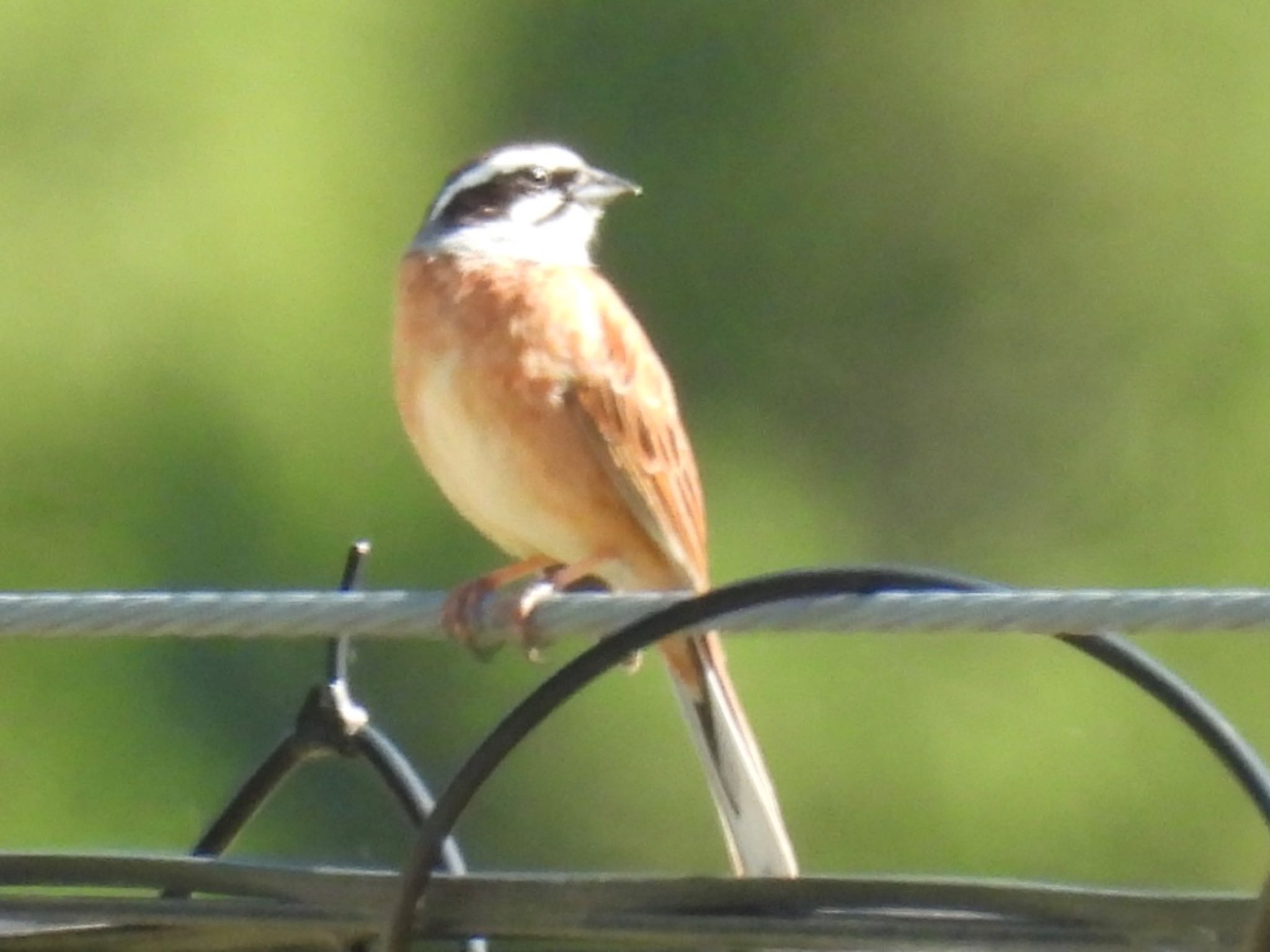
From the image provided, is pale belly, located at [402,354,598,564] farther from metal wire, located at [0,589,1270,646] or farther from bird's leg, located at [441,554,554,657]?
metal wire, located at [0,589,1270,646]

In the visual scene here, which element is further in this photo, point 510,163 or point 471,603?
point 510,163

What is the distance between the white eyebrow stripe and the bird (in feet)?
0.73

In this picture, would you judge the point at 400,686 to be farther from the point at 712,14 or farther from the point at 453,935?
the point at 453,935

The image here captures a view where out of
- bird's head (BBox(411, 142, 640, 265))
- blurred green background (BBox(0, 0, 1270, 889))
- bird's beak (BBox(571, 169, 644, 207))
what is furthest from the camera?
blurred green background (BBox(0, 0, 1270, 889))

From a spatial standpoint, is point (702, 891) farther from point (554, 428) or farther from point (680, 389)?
point (680, 389)

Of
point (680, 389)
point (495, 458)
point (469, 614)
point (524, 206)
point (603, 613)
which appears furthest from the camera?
point (680, 389)

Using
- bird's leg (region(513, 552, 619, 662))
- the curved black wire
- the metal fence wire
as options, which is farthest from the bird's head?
the curved black wire

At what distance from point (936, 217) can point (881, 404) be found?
2.22 feet

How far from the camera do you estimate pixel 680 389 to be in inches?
238

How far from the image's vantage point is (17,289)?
5988mm

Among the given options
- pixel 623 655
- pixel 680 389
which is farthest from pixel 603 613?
pixel 680 389

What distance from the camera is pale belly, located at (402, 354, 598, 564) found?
2.77 metres

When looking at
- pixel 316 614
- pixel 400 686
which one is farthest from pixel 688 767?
pixel 316 614

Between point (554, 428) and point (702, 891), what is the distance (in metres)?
1.41
